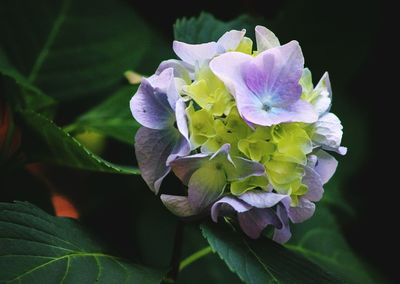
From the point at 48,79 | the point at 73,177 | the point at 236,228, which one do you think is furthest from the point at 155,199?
the point at 236,228

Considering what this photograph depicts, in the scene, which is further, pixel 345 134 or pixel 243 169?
pixel 345 134

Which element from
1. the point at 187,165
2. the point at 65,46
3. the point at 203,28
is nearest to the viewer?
the point at 187,165

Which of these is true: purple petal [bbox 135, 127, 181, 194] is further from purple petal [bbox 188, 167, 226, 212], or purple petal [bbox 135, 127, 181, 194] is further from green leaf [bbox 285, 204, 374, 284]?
green leaf [bbox 285, 204, 374, 284]

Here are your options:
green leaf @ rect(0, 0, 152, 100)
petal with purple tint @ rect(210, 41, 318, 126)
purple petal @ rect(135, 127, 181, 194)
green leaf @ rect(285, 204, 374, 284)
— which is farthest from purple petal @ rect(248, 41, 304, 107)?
green leaf @ rect(0, 0, 152, 100)

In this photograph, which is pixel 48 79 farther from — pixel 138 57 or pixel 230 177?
pixel 230 177

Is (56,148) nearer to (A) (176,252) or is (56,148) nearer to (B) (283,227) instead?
(A) (176,252)

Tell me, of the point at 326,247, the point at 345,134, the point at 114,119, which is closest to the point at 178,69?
the point at 114,119

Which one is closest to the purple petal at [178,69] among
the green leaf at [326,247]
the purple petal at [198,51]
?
the purple petal at [198,51]

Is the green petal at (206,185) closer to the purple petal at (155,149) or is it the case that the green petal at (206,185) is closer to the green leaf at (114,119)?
the purple petal at (155,149)
